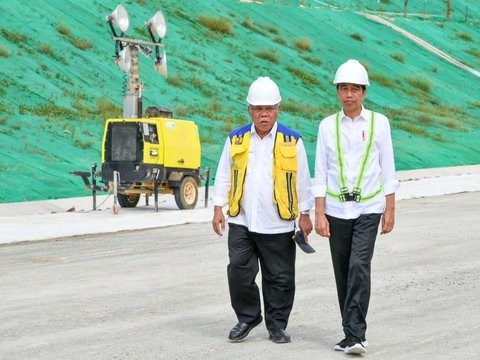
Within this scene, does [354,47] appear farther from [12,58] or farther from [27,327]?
[27,327]

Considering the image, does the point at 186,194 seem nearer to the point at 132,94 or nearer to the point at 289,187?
the point at 132,94

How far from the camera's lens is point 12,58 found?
3206 centimetres

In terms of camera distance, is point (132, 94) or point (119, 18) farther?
point (132, 94)

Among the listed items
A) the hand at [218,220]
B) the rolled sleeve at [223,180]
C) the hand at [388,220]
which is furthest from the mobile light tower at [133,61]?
the hand at [388,220]

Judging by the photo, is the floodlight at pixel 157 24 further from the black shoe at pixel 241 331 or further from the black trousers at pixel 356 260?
the black trousers at pixel 356 260

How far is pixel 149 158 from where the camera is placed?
2188cm

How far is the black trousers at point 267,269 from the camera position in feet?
27.4

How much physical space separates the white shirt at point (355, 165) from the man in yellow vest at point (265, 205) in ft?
1.08

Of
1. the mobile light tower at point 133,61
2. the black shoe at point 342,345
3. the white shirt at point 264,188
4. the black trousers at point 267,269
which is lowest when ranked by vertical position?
the black shoe at point 342,345

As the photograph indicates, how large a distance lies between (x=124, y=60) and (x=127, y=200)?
2887 millimetres

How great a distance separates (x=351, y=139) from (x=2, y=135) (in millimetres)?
19043

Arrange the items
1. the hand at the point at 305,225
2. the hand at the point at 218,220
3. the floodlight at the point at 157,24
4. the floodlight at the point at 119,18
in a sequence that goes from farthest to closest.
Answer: the floodlight at the point at 157,24 → the floodlight at the point at 119,18 → the hand at the point at 218,220 → the hand at the point at 305,225

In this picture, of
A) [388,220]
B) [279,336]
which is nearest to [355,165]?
[388,220]

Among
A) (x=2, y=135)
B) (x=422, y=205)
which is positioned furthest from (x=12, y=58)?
(x=422, y=205)
